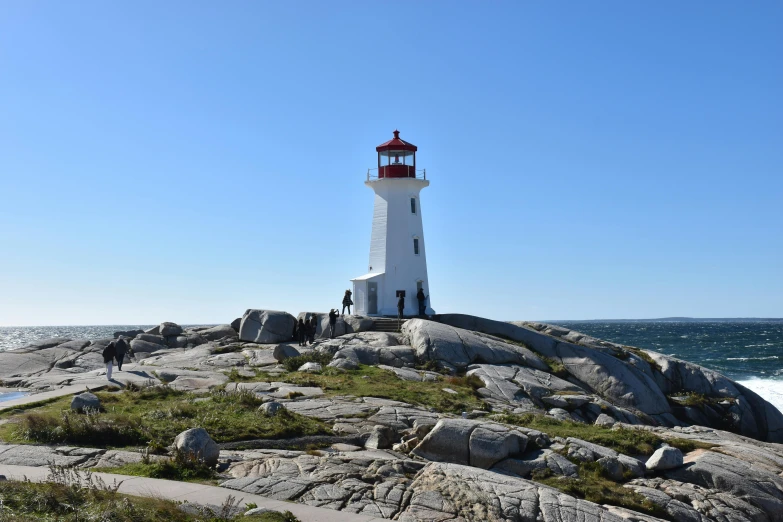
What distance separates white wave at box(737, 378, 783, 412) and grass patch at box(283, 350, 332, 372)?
3088 cm

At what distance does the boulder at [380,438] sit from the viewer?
18.7 metres

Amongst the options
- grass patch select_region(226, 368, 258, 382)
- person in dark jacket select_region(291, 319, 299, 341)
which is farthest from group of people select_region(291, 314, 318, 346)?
grass patch select_region(226, 368, 258, 382)

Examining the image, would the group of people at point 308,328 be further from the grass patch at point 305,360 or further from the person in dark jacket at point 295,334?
the grass patch at point 305,360

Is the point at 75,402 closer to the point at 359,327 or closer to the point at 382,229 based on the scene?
the point at 359,327

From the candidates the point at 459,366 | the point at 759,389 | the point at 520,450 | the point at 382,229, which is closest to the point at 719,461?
the point at 520,450

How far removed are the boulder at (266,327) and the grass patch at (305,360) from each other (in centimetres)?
936

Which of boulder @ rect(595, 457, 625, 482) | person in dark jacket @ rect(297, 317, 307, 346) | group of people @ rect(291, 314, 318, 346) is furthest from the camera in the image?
group of people @ rect(291, 314, 318, 346)

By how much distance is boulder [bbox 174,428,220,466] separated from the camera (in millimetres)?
15188

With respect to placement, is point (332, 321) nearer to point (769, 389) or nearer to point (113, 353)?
point (113, 353)

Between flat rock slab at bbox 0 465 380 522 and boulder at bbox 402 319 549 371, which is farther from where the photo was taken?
boulder at bbox 402 319 549 371

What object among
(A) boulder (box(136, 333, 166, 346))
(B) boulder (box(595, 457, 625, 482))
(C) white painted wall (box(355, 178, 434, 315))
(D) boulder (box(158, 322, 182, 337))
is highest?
(C) white painted wall (box(355, 178, 434, 315))

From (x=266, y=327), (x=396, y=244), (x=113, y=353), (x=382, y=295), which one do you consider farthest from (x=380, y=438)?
(x=396, y=244)

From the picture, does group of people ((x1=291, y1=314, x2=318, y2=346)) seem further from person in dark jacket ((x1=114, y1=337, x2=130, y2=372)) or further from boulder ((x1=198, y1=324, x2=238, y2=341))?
person in dark jacket ((x1=114, y1=337, x2=130, y2=372))

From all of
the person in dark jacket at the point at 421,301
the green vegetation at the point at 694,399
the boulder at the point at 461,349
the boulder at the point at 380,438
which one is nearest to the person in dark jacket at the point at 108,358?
the boulder at the point at 461,349
